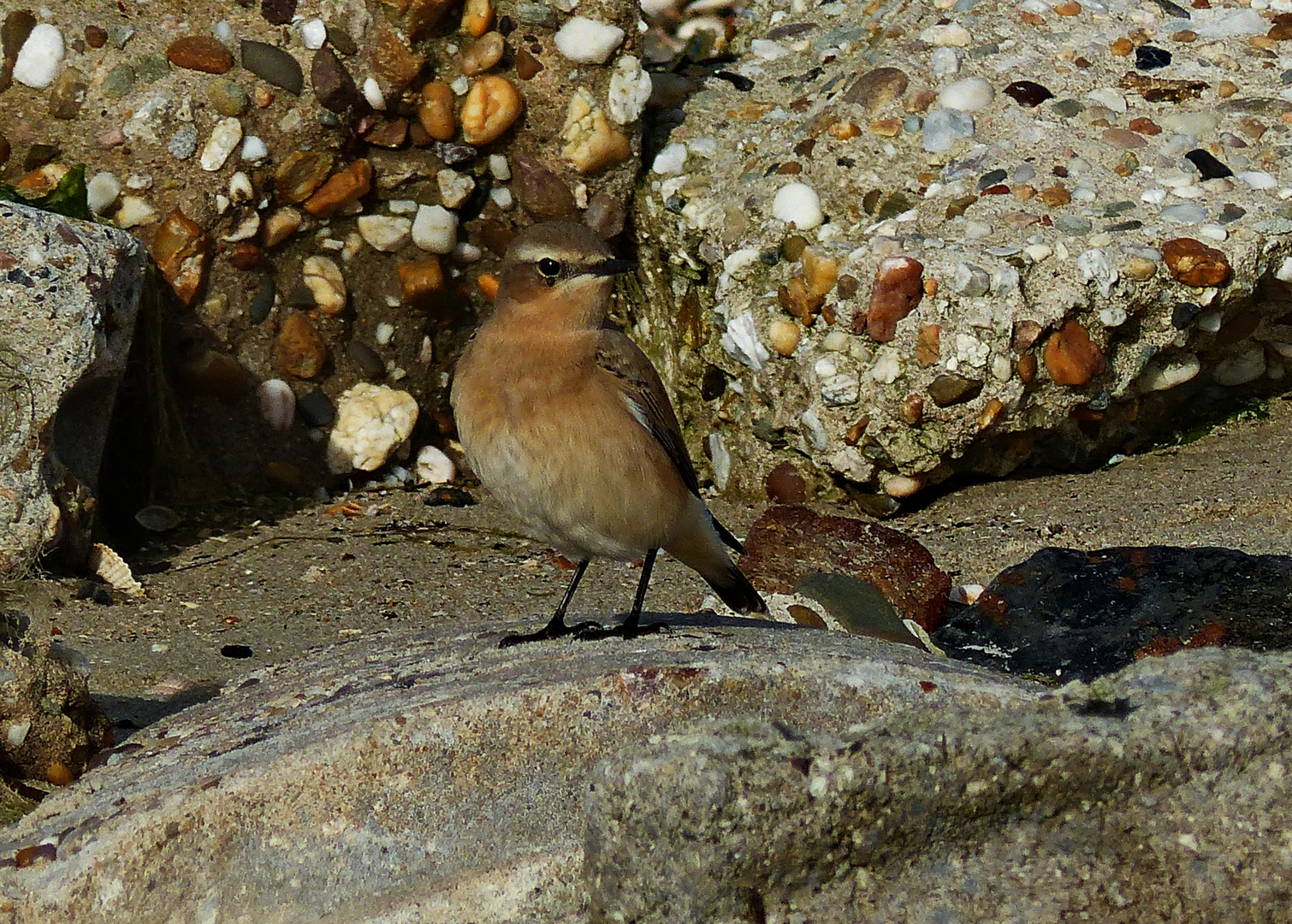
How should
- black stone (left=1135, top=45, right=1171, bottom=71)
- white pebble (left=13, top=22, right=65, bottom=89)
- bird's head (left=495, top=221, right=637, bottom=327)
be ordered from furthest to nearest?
black stone (left=1135, top=45, right=1171, bottom=71), white pebble (left=13, top=22, right=65, bottom=89), bird's head (left=495, top=221, right=637, bottom=327)

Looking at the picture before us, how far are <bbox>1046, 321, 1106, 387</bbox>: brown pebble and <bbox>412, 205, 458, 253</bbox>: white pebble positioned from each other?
260 centimetres

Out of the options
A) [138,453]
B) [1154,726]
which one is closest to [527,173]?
[138,453]

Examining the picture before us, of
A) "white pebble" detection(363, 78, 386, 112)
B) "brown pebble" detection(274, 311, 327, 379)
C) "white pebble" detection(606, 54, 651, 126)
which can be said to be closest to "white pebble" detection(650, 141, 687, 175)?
"white pebble" detection(606, 54, 651, 126)

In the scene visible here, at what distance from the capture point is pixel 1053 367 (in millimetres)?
6121

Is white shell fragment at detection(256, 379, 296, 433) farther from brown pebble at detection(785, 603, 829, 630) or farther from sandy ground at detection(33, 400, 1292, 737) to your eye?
brown pebble at detection(785, 603, 829, 630)

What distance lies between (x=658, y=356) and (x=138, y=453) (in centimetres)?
239

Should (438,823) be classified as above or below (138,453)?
above

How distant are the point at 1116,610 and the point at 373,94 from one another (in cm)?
370

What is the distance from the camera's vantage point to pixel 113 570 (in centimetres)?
550

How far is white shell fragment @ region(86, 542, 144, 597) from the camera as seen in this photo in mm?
5453

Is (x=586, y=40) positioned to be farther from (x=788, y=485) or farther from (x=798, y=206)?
(x=788, y=485)

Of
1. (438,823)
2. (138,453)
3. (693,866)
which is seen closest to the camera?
(693,866)

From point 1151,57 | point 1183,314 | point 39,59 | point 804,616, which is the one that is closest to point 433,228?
point 39,59

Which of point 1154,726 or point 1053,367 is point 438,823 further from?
point 1053,367
